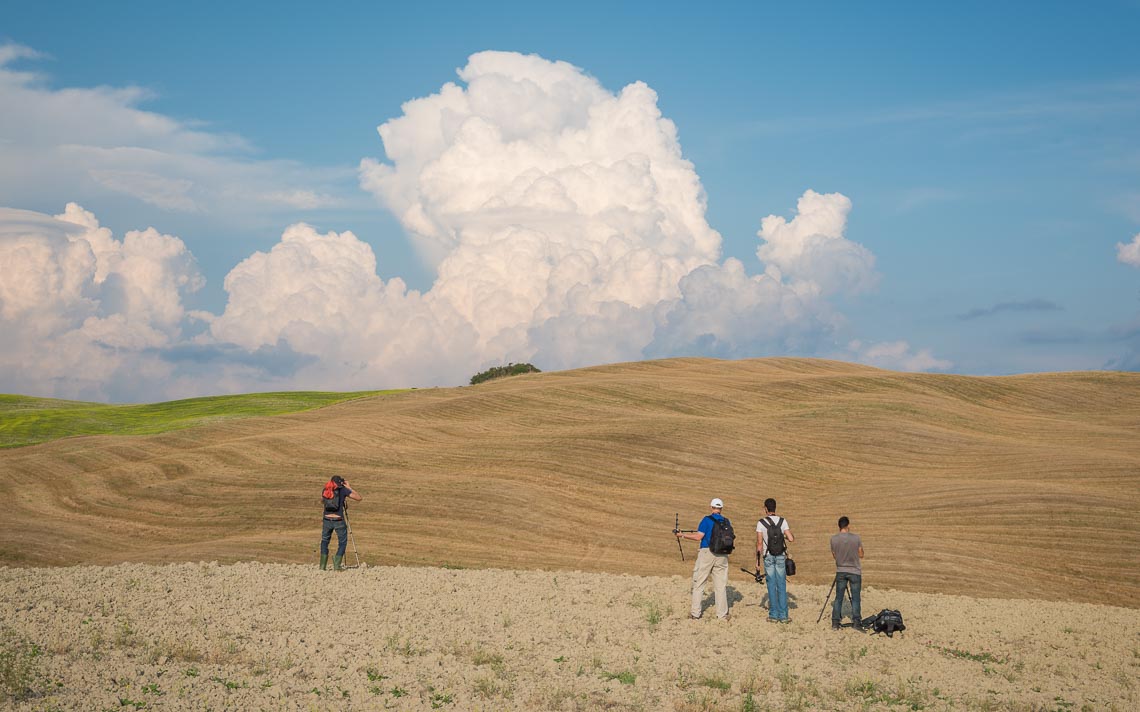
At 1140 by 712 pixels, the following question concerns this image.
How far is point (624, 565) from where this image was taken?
3272 centimetres

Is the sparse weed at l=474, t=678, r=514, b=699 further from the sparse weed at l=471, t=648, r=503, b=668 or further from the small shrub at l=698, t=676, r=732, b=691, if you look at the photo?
the small shrub at l=698, t=676, r=732, b=691

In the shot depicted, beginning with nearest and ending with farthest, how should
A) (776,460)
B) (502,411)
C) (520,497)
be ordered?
(520,497)
(776,460)
(502,411)

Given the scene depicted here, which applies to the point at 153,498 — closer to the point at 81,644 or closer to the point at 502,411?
the point at 502,411

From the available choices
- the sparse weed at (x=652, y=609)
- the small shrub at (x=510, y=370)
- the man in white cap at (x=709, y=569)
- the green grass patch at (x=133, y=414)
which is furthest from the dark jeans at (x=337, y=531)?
the small shrub at (x=510, y=370)

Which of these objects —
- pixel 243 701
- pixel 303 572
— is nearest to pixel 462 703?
pixel 243 701

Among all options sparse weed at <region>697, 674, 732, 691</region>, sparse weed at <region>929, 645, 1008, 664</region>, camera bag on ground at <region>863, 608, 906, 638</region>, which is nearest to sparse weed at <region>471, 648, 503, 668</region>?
sparse weed at <region>697, 674, 732, 691</region>

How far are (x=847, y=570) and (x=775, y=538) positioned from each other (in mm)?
1697

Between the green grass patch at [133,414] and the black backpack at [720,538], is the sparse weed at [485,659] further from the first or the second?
the green grass patch at [133,414]

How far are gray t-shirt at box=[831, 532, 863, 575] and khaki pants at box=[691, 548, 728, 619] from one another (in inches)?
97.1

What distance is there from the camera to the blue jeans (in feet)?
69.1

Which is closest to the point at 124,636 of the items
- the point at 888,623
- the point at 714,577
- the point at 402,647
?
the point at 402,647

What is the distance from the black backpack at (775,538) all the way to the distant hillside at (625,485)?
1100cm

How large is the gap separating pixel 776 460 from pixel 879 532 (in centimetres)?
1360

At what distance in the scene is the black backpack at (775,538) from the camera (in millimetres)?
20938
